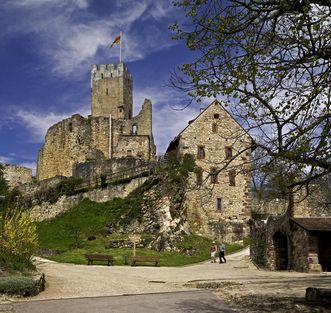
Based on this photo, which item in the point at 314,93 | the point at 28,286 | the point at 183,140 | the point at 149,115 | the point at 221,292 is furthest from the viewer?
the point at 149,115

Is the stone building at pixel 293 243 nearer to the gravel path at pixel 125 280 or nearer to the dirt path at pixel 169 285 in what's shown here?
the gravel path at pixel 125 280

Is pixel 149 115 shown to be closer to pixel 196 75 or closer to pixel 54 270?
pixel 54 270

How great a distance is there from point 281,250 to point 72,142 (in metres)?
33.1

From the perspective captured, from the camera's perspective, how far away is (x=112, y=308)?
12.5m

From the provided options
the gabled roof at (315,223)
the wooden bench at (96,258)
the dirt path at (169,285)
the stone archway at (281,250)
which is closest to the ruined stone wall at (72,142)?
the wooden bench at (96,258)

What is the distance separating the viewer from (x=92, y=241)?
113 feet

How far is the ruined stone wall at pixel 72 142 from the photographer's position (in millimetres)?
54750

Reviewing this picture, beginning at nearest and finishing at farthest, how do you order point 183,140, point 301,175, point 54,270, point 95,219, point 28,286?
point 301,175
point 28,286
point 54,270
point 95,219
point 183,140

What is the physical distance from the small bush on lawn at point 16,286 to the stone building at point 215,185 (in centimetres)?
2496

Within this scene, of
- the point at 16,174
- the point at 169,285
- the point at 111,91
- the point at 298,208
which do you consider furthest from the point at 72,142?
the point at 169,285

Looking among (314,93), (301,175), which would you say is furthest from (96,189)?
(314,93)

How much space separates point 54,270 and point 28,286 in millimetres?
7712

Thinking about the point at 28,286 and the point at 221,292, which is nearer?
the point at 28,286

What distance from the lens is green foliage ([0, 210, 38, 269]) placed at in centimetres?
1822
